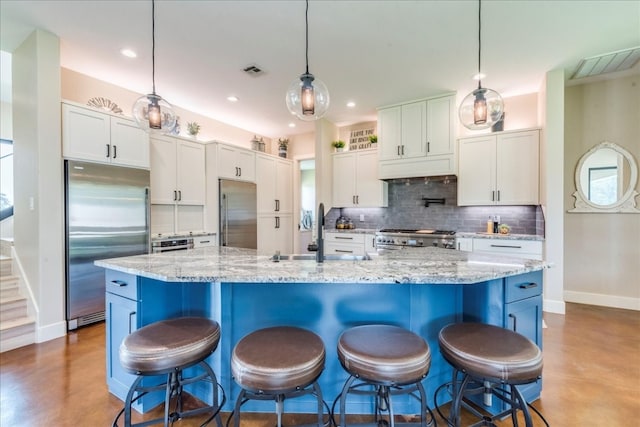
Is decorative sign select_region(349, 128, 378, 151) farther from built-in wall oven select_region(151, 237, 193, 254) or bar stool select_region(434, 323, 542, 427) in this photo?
bar stool select_region(434, 323, 542, 427)

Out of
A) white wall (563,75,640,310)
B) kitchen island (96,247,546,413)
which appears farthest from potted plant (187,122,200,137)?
white wall (563,75,640,310)

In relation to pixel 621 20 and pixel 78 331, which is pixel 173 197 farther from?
pixel 621 20

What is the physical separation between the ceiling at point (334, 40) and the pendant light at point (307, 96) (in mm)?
877

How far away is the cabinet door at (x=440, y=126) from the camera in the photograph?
4055mm

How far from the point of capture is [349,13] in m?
2.42

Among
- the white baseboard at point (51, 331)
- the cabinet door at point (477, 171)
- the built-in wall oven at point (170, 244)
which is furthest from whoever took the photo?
the cabinet door at point (477, 171)

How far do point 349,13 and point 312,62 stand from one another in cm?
85

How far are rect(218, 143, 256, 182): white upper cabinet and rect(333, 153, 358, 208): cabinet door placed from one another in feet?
4.97

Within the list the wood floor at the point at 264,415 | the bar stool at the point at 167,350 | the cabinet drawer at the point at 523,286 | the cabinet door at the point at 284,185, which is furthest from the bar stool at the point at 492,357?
the cabinet door at the point at 284,185

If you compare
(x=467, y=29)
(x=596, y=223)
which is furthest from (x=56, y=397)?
(x=596, y=223)

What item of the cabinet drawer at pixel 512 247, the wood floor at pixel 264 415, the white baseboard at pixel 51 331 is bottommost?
the wood floor at pixel 264 415

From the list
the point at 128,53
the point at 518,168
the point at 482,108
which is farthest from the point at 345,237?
the point at 128,53

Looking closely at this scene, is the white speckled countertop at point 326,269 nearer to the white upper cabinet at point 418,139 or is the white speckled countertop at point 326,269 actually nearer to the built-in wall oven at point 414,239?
the built-in wall oven at point 414,239

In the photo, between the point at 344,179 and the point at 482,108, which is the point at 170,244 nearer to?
the point at 344,179
